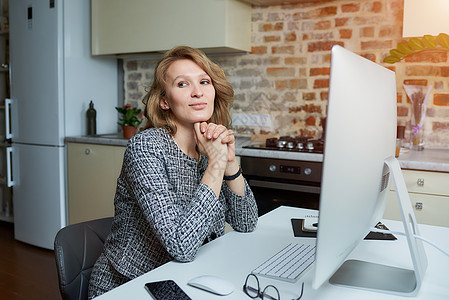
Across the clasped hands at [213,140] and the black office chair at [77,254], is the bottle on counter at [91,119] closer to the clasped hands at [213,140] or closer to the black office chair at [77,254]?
the black office chair at [77,254]

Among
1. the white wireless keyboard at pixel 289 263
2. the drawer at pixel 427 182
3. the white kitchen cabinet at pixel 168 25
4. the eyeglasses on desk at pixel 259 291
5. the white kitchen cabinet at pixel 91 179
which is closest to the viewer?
the eyeglasses on desk at pixel 259 291

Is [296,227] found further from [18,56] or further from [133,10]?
[18,56]

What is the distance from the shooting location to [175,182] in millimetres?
1456

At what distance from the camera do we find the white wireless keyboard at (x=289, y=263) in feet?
3.54

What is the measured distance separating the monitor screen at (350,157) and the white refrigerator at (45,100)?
296cm

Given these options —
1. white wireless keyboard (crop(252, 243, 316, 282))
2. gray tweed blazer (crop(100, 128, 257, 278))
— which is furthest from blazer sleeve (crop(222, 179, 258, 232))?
white wireless keyboard (crop(252, 243, 316, 282))

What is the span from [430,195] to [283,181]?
32.1 inches

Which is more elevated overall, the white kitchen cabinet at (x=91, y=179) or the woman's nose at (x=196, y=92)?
the woman's nose at (x=196, y=92)

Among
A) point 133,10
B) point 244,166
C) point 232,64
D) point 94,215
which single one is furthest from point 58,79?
point 244,166

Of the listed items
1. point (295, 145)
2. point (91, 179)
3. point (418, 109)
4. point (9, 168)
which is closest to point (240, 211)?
point (295, 145)

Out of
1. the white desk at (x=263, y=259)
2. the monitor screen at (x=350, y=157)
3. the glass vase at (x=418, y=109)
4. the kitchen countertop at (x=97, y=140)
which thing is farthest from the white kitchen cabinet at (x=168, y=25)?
the monitor screen at (x=350, y=157)

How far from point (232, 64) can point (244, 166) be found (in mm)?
1025

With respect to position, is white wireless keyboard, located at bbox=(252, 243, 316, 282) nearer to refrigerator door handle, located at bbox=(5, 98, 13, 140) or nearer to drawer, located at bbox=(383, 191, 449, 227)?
drawer, located at bbox=(383, 191, 449, 227)

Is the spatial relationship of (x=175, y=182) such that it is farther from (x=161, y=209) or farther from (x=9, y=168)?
(x=9, y=168)
